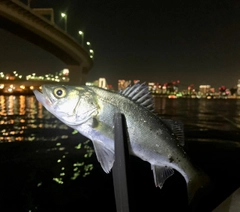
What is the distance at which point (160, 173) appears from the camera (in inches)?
105

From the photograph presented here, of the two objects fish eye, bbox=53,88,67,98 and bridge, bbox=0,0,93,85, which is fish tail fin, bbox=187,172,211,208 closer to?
fish eye, bbox=53,88,67,98

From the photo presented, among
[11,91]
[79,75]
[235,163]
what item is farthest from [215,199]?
[11,91]

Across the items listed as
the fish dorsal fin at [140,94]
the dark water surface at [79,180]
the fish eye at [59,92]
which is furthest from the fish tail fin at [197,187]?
the dark water surface at [79,180]

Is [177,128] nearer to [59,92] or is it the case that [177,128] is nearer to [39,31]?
[59,92]

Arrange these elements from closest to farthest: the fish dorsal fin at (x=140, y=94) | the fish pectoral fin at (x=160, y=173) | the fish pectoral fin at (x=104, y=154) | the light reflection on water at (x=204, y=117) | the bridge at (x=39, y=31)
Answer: the fish pectoral fin at (x=104, y=154)
the fish dorsal fin at (x=140, y=94)
the fish pectoral fin at (x=160, y=173)
the light reflection on water at (x=204, y=117)
the bridge at (x=39, y=31)

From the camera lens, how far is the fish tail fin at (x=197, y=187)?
2.67 metres

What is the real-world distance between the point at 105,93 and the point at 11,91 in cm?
11182

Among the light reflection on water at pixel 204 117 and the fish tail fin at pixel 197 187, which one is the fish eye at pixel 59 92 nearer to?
the light reflection on water at pixel 204 117

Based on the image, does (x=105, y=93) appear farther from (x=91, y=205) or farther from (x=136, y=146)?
(x=91, y=205)

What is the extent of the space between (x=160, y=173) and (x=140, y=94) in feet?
2.44

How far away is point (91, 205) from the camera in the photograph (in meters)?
8.48

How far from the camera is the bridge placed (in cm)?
4653

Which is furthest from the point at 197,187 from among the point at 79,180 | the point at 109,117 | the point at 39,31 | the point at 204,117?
the point at 39,31

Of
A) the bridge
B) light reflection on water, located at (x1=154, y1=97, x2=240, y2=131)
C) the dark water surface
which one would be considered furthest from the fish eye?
the bridge
